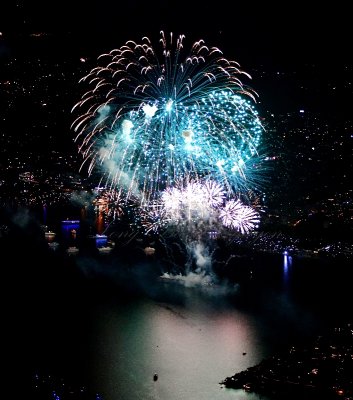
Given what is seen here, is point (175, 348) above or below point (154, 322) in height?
below

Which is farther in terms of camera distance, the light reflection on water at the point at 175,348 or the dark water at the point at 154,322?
the dark water at the point at 154,322

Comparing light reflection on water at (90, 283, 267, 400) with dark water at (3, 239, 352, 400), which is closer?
light reflection on water at (90, 283, 267, 400)

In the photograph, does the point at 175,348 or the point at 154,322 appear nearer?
the point at 175,348

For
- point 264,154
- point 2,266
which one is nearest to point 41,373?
point 2,266
